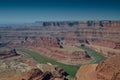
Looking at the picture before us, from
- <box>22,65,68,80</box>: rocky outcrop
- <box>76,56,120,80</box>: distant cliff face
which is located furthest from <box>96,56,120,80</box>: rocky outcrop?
<box>22,65,68,80</box>: rocky outcrop

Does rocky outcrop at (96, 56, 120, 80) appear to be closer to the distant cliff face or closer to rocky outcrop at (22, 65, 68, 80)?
the distant cliff face

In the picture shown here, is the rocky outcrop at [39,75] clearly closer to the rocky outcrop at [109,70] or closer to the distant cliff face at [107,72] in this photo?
the distant cliff face at [107,72]

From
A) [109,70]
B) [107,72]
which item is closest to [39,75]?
[107,72]

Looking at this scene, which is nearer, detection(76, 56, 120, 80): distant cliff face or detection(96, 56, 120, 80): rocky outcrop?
detection(96, 56, 120, 80): rocky outcrop

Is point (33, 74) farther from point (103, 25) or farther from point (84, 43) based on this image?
point (103, 25)

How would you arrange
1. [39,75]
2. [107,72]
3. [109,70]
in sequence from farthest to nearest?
[39,75], [107,72], [109,70]

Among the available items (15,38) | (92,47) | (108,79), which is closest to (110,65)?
(108,79)

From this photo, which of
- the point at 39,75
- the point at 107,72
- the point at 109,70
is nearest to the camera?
the point at 109,70

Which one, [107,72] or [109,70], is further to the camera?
[107,72]

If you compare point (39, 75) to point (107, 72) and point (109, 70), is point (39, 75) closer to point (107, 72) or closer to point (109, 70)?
point (107, 72)

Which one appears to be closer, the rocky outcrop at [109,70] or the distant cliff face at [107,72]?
the rocky outcrop at [109,70]

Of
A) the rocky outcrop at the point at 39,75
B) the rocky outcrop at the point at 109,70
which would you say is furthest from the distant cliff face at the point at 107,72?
the rocky outcrop at the point at 39,75
